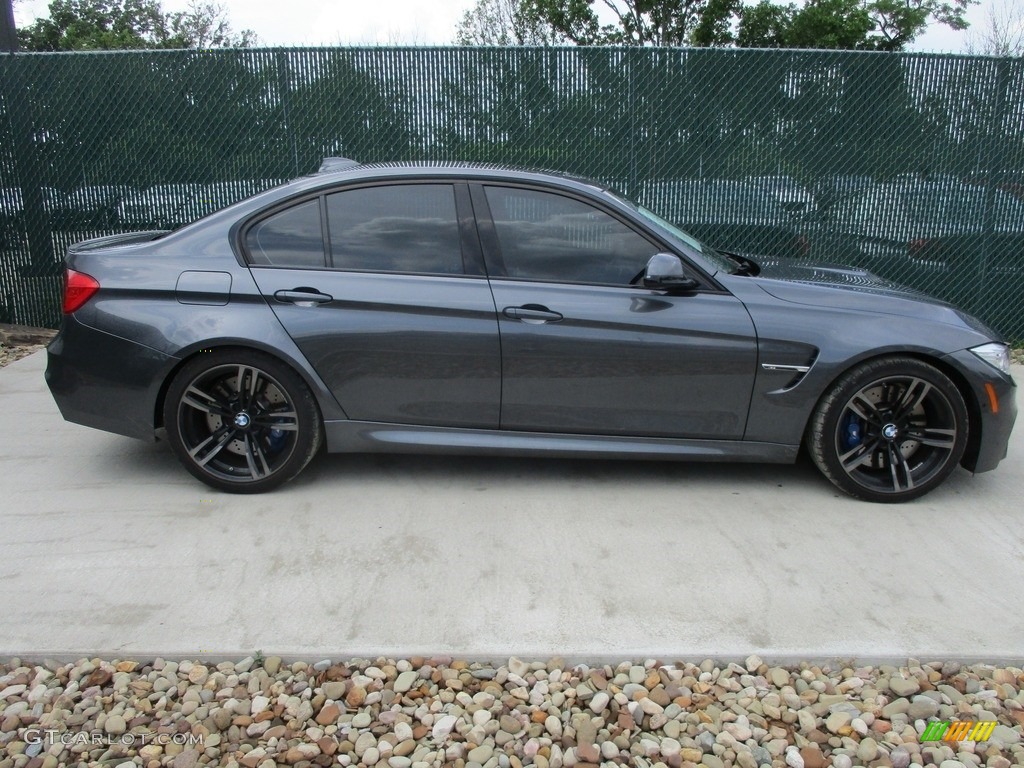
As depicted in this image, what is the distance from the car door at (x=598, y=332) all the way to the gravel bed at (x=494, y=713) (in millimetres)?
1443

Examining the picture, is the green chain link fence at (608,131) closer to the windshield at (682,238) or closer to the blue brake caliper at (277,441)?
the windshield at (682,238)

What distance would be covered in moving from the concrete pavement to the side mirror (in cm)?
104

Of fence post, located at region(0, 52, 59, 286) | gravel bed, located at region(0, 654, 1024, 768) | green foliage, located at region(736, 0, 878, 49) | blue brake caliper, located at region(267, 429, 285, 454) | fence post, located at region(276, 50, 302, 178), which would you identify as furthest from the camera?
green foliage, located at region(736, 0, 878, 49)

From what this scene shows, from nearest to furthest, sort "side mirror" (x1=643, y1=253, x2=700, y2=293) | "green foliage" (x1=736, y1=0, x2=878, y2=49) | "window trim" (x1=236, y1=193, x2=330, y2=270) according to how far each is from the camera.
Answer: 1. "side mirror" (x1=643, y1=253, x2=700, y2=293)
2. "window trim" (x1=236, y1=193, x2=330, y2=270)
3. "green foliage" (x1=736, y1=0, x2=878, y2=49)

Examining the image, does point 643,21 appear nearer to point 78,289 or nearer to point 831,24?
point 831,24

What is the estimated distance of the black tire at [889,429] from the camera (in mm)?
4070

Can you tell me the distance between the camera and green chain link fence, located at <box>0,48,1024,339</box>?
7.25 m

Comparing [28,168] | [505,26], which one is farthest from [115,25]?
[28,168]

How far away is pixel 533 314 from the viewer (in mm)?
4043

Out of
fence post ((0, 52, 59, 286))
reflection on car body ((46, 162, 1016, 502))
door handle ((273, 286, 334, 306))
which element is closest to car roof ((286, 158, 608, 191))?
reflection on car body ((46, 162, 1016, 502))

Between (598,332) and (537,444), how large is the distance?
624 millimetres

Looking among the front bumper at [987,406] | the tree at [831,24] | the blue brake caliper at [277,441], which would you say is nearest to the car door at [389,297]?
the blue brake caliper at [277,441]

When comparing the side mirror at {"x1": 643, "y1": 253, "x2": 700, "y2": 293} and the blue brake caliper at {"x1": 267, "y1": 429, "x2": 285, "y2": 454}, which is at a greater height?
the side mirror at {"x1": 643, "y1": 253, "x2": 700, "y2": 293}
